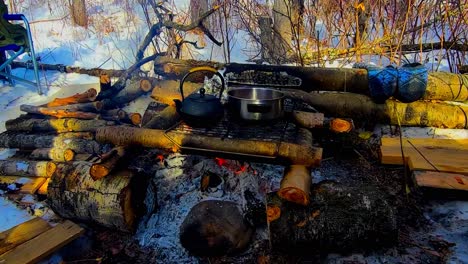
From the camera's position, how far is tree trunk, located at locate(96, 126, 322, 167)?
9.46ft

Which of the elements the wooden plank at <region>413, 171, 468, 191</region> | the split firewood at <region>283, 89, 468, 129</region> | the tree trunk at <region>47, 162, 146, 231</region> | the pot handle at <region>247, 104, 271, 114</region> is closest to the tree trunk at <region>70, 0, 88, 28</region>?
the split firewood at <region>283, 89, 468, 129</region>

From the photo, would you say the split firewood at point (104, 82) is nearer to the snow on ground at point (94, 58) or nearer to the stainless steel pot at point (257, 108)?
the snow on ground at point (94, 58)

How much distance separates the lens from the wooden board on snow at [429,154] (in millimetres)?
3297

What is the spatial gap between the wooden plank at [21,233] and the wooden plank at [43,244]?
9 cm

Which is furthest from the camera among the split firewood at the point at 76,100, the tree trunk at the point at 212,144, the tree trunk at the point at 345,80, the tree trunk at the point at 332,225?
the split firewood at the point at 76,100

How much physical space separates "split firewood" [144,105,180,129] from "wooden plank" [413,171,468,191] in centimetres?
260

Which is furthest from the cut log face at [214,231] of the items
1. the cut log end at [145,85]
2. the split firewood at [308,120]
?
the cut log end at [145,85]

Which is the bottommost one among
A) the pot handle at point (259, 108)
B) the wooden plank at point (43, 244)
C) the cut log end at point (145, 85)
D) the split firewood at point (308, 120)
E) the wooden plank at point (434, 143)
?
the wooden plank at point (43, 244)

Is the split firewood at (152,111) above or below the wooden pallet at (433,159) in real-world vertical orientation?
above

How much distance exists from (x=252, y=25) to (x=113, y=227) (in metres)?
6.37

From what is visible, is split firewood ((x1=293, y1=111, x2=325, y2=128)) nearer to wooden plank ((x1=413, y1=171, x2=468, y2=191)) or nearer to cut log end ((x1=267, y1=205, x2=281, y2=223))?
wooden plank ((x1=413, y1=171, x2=468, y2=191))

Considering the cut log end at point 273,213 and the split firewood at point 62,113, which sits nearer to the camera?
the cut log end at point 273,213

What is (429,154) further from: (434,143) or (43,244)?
(43,244)

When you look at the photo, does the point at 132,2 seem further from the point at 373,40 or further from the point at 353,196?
the point at 353,196
